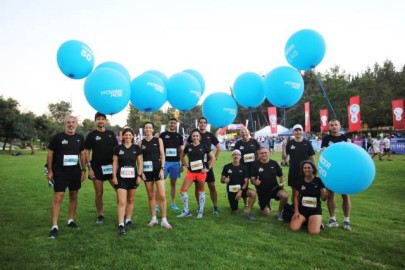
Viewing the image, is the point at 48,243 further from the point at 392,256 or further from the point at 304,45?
the point at 304,45

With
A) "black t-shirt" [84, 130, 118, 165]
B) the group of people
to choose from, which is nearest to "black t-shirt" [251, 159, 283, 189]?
the group of people

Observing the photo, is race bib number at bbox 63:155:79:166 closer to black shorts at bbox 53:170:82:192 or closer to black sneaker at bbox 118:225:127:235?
black shorts at bbox 53:170:82:192

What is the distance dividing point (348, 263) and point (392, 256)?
733 millimetres

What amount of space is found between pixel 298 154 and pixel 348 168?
1661 millimetres

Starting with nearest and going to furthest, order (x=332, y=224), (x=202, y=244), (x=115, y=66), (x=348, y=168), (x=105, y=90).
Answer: (x=348, y=168) < (x=202, y=244) < (x=332, y=224) < (x=105, y=90) < (x=115, y=66)

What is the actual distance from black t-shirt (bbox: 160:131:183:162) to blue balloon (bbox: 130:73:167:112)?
701 mm

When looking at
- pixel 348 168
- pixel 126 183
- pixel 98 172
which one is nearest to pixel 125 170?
pixel 126 183

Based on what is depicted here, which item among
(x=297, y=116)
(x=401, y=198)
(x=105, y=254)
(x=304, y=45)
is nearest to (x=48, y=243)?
(x=105, y=254)

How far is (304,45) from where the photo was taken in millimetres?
6754

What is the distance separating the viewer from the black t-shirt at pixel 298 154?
19.9 ft

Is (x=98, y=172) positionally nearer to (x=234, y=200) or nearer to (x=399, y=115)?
(x=234, y=200)

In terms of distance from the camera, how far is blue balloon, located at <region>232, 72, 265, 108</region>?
25.1 ft

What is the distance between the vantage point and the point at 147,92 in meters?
6.62

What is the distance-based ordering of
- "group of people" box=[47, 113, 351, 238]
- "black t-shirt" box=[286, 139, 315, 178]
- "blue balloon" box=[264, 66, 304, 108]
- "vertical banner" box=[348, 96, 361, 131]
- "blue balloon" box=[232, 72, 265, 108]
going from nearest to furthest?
"group of people" box=[47, 113, 351, 238], "black t-shirt" box=[286, 139, 315, 178], "blue balloon" box=[264, 66, 304, 108], "blue balloon" box=[232, 72, 265, 108], "vertical banner" box=[348, 96, 361, 131]
